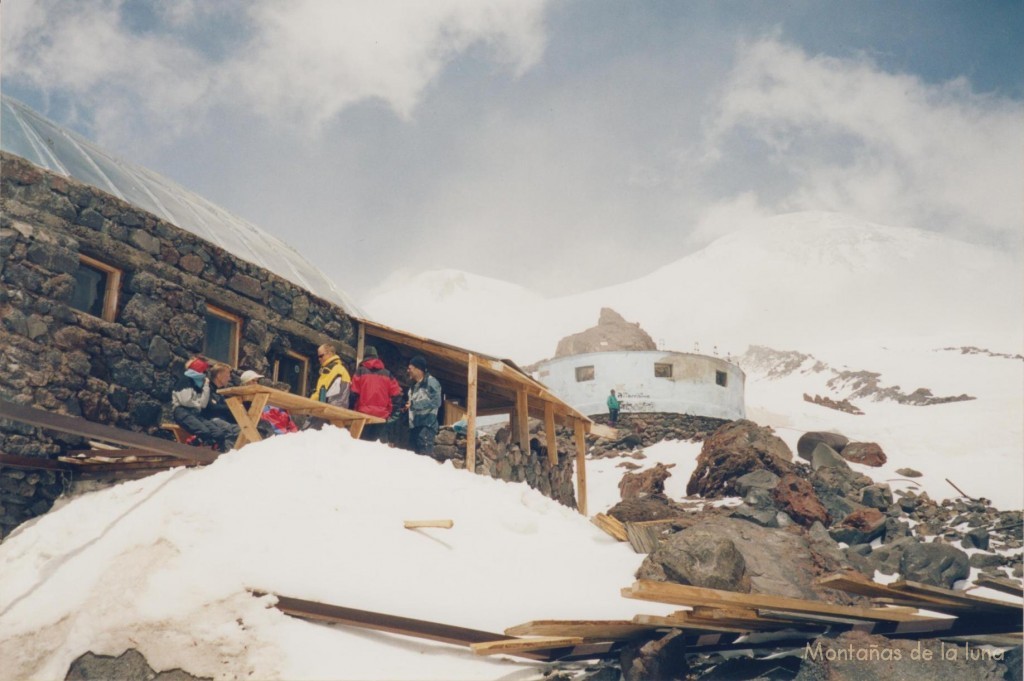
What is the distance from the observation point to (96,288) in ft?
30.9

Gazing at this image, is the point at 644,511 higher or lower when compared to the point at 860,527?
higher

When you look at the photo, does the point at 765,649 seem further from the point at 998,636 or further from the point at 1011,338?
the point at 1011,338

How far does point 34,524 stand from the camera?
335 inches

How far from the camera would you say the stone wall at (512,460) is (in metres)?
12.1

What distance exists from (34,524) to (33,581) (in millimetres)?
1606

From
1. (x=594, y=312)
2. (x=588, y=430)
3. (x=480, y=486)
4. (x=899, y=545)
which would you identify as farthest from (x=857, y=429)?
(x=594, y=312)

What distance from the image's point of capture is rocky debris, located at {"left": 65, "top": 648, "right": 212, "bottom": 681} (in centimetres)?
584

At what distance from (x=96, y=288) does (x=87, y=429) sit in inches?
102

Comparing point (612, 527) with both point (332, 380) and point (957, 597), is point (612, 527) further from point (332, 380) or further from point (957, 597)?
point (957, 597)

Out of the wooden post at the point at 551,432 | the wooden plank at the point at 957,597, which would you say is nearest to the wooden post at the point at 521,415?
the wooden post at the point at 551,432

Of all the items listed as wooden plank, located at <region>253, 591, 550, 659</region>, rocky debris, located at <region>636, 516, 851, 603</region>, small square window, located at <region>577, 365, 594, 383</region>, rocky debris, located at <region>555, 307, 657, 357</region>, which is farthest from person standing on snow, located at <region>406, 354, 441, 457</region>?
rocky debris, located at <region>555, 307, 657, 357</region>

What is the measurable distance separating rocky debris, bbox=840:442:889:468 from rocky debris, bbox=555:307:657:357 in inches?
1041

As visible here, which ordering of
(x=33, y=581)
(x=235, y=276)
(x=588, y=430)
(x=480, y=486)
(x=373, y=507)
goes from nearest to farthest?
(x=33, y=581), (x=373, y=507), (x=480, y=486), (x=235, y=276), (x=588, y=430)

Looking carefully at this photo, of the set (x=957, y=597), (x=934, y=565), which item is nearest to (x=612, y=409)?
(x=934, y=565)
